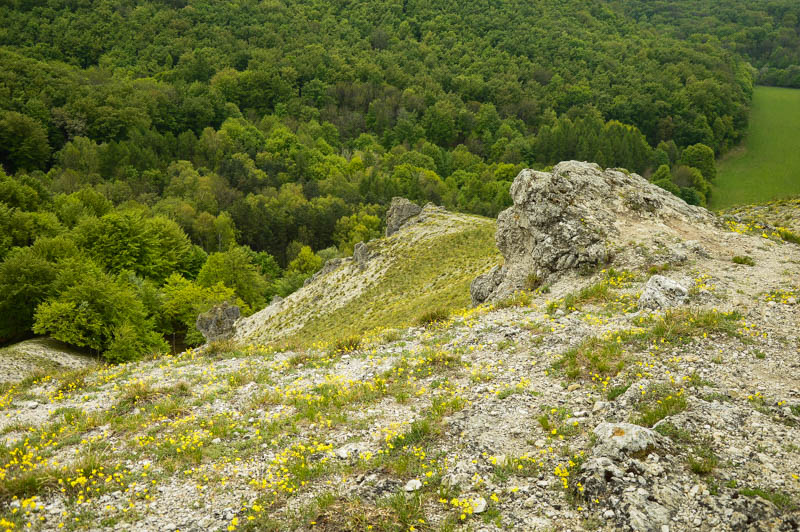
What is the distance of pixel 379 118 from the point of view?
7554 inches

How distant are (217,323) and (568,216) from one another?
4567 centimetres

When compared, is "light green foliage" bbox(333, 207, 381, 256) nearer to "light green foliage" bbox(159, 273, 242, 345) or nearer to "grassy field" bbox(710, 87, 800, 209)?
"light green foliage" bbox(159, 273, 242, 345)

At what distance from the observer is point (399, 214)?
76.7 metres

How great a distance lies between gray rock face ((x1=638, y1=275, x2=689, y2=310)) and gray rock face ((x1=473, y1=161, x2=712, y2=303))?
13.4 ft

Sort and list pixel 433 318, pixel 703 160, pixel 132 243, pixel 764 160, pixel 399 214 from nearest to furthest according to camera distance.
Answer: pixel 433 318, pixel 132 243, pixel 399 214, pixel 703 160, pixel 764 160

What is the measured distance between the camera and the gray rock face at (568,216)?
2409 cm

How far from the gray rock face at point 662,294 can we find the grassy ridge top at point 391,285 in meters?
19.9

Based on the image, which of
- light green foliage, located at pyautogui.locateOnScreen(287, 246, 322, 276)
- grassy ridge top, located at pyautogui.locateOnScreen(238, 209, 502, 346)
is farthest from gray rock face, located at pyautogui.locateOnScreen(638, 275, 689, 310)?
light green foliage, located at pyautogui.locateOnScreen(287, 246, 322, 276)

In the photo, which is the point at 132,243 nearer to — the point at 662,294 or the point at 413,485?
the point at 662,294

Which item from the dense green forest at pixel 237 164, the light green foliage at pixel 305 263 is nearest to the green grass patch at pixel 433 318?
the dense green forest at pixel 237 164

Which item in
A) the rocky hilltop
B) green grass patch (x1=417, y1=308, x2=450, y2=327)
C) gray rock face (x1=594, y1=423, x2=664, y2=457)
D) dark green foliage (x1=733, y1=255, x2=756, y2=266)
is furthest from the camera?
green grass patch (x1=417, y1=308, x2=450, y2=327)

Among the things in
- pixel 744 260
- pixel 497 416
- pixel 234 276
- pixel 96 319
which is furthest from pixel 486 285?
pixel 234 276

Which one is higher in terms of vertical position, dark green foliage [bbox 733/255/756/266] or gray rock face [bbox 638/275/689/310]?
dark green foliage [bbox 733/255/756/266]

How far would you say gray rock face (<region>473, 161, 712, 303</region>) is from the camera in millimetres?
24094
